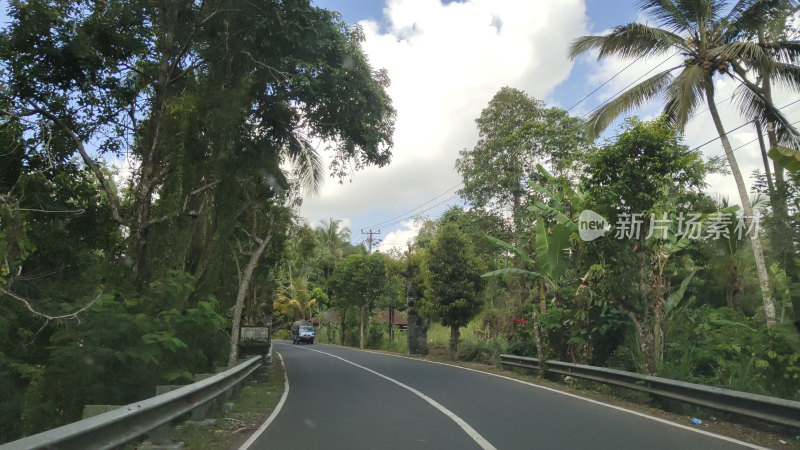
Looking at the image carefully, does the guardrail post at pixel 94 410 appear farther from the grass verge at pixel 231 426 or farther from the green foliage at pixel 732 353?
the green foliage at pixel 732 353

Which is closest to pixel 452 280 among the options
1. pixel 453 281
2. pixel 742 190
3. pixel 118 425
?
pixel 453 281

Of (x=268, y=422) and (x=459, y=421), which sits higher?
(x=459, y=421)

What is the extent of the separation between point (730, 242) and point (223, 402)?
1377 centimetres

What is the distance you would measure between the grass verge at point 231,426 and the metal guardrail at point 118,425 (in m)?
0.45

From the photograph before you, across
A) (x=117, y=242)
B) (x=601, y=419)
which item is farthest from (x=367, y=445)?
(x=117, y=242)

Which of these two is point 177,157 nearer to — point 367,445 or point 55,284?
point 55,284

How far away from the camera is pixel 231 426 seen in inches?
333

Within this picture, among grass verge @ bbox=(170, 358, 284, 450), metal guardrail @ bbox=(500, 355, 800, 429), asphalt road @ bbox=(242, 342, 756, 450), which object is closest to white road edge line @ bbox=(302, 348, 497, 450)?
asphalt road @ bbox=(242, 342, 756, 450)

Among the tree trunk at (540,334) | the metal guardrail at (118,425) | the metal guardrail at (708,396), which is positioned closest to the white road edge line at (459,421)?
the metal guardrail at (118,425)

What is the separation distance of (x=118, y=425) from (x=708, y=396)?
27.0 ft

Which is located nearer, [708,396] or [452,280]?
[708,396]

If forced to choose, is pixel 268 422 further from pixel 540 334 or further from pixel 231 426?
pixel 540 334

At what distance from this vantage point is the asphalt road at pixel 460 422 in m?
6.91

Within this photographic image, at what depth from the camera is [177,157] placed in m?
12.6
